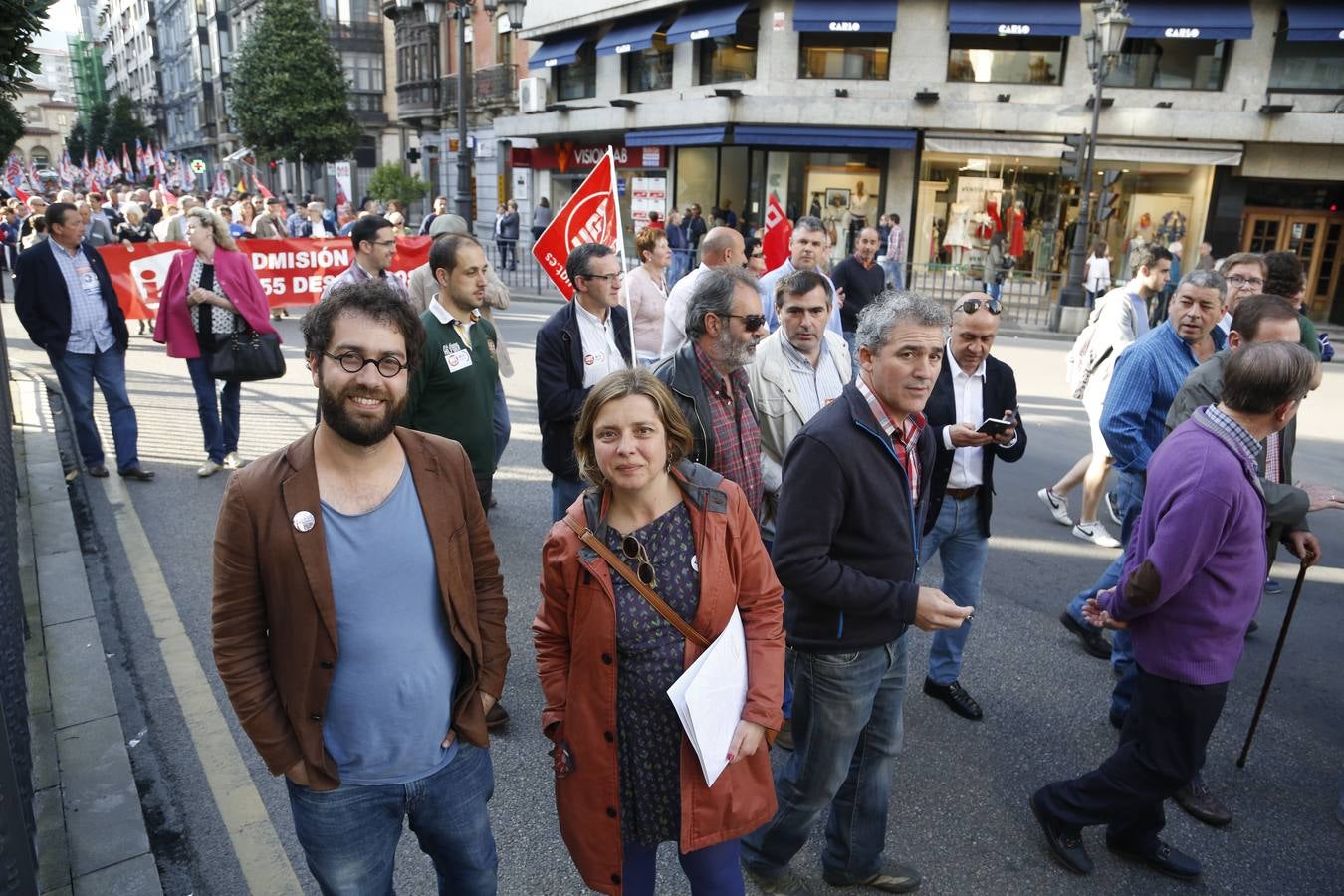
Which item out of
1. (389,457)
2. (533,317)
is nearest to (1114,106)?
(533,317)

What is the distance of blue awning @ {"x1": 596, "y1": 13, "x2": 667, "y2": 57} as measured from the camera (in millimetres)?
24688

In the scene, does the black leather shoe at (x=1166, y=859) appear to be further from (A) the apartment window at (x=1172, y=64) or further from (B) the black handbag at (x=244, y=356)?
(A) the apartment window at (x=1172, y=64)

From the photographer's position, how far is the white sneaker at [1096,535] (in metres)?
6.30

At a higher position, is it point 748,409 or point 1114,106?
point 1114,106

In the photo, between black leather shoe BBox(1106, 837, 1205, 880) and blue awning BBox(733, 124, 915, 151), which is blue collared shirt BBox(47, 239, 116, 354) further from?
blue awning BBox(733, 124, 915, 151)

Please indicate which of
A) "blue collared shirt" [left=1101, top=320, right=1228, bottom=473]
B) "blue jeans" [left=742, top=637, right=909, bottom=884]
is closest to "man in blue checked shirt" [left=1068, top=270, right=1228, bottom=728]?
"blue collared shirt" [left=1101, top=320, right=1228, bottom=473]

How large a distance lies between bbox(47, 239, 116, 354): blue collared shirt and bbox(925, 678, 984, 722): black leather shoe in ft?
21.0

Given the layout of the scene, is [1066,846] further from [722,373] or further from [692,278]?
[692,278]

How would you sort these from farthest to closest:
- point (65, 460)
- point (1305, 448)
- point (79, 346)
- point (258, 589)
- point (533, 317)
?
point (533, 317) → point (1305, 448) → point (65, 460) → point (79, 346) → point (258, 589)

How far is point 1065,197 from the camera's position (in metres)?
22.7

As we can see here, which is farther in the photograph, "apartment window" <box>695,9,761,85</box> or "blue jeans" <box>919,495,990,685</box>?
"apartment window" <box>695,9,761,85</box>

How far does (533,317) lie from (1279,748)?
13.7 metres

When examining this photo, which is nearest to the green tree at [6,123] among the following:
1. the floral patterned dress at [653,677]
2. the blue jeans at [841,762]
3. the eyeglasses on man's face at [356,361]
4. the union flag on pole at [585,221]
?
the union flag on pole at [585,221]

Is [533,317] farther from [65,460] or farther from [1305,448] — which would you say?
[1305,448]
